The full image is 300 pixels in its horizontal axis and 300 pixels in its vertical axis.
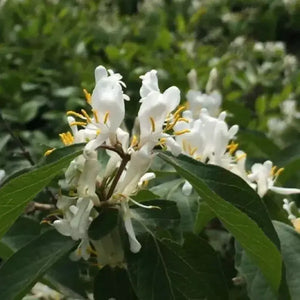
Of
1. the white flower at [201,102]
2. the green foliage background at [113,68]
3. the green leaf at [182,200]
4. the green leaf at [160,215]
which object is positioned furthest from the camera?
the green foliage background at [113,68]

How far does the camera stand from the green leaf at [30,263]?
78cm

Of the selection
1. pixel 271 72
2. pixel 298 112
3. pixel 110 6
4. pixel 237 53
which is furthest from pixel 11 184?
pixel 110 6

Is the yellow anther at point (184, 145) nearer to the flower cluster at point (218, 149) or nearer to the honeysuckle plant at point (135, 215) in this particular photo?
the flower cluster at point (218, 149)

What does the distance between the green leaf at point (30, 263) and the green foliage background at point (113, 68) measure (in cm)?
28

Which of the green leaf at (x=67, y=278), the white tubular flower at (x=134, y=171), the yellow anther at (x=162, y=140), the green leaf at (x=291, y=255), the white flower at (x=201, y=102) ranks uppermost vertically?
the yellow anther at (x=162, y=140)

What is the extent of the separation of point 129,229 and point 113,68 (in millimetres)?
1441

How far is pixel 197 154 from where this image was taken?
97 centimetres

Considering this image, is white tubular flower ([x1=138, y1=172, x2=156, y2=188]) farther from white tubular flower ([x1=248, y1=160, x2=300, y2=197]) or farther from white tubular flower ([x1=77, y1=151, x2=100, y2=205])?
white tubular flower ([x1=248, y1=160, x2=300, y2=197])

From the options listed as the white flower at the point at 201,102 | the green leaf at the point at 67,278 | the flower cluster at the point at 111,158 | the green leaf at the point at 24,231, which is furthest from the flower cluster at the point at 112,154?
the white flower at the point at 201,102

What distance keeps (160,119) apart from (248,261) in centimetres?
20

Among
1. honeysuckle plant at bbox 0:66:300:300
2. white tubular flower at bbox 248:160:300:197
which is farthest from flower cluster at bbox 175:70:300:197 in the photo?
honeysuckle plant at bbox 0:66:300:300

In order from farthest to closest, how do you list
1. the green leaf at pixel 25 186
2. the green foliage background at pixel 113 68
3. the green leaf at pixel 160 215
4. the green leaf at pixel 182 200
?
the green foliage background at pixel 113 68 < the green leaf at pixel 182 200 < the green leaf at pixel 160 215 < the green leaf at pixel 25 186

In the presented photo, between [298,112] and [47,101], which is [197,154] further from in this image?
[298,112]

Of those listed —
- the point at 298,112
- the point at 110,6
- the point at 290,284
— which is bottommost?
the point at 110,6
